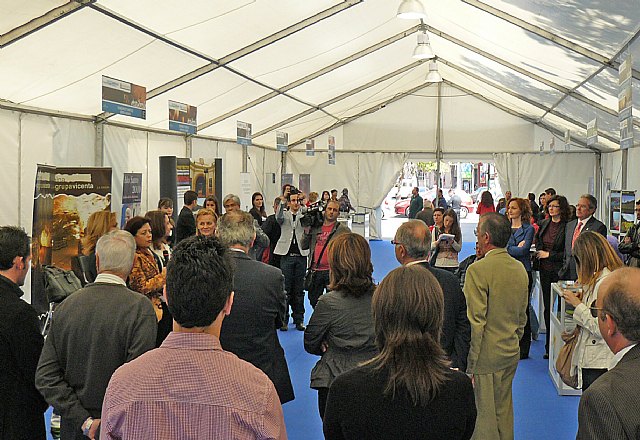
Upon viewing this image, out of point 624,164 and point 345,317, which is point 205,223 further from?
point 624,164

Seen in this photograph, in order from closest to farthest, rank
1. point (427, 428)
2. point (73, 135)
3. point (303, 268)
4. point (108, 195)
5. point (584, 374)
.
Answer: point (427, 428) → point (584, 374) → point (108, 195) → point (303, 268) → point (73, 135)

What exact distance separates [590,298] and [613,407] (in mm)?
2560

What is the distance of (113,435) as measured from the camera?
5.14ft

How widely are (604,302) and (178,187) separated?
10.2 metres

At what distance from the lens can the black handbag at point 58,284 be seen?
15.4ft

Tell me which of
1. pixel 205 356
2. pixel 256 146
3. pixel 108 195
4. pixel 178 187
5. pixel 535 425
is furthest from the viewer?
pixel 256 146

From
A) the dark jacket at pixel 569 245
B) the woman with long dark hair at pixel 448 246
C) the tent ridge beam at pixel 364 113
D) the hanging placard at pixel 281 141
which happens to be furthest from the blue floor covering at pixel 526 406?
the tent ridge beam at pixel 364 113

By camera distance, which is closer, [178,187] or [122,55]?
[122,55]

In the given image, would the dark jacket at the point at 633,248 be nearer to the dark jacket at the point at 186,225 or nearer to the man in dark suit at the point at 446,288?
the man in dark suit at the point at 446,288

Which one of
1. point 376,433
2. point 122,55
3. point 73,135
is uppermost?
point 122,55

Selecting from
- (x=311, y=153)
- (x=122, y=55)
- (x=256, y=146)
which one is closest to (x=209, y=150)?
(x=256, y=146)

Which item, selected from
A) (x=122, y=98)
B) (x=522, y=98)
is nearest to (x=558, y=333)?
(x=122, y=98)

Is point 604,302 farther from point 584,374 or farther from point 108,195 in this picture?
point 108,195

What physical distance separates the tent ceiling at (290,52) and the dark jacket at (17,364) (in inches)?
165
